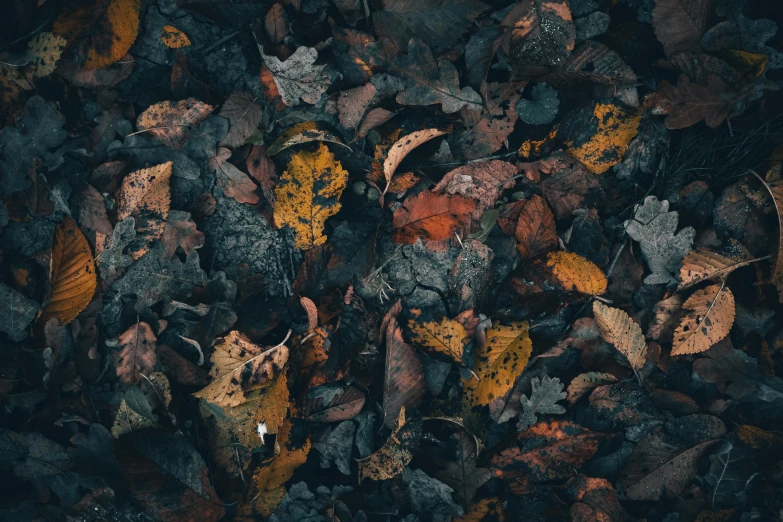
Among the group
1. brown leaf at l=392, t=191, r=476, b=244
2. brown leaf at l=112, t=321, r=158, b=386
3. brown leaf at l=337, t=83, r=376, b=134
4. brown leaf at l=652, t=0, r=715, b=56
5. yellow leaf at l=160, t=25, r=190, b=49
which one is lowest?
brown leaf at l=112, t=321, r=158, b=386

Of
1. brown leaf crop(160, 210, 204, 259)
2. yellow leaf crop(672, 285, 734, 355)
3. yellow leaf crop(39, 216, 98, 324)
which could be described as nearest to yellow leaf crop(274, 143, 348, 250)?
brown leaf crop(160, 210, 204, 259)

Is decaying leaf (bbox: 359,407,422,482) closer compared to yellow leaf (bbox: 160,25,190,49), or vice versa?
decaying leaf (bbox: 359,407,422,482)

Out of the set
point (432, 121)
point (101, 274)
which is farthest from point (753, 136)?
point (101, 274)

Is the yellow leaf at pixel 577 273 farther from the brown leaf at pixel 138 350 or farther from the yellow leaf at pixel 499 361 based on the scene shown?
the brown leaf at pixel 138 350

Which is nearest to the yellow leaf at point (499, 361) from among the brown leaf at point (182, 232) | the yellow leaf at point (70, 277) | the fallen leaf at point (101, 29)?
the brown leaf at point (182, 232)

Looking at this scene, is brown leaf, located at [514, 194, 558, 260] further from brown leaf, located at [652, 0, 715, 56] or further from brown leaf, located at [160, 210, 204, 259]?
brown leaf, located at [160, 210, 204, 259]

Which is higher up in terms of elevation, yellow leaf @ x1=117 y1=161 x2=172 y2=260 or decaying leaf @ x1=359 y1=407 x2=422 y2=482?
yellow leaf @ x1=117 y1=161 x2=172 y2=260
